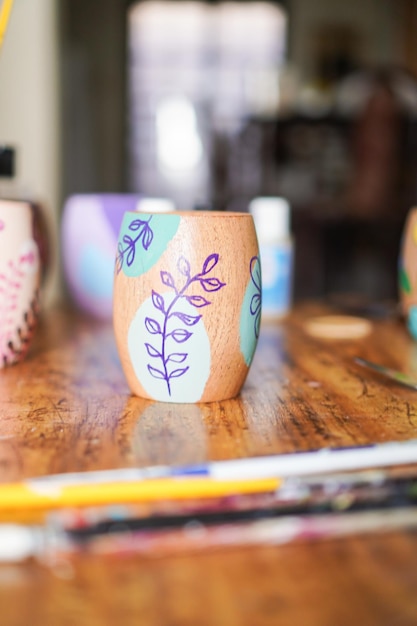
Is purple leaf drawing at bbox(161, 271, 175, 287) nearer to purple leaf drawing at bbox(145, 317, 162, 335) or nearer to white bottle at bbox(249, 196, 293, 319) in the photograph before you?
purple leaf drawing at bbox(145, 317, 162, 335)

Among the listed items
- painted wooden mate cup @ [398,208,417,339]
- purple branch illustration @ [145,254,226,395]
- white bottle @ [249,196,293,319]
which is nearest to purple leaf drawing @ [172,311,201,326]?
purple branch illustration @ [145,254,226,395]

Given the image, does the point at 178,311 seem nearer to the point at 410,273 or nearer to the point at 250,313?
the point at 250,313

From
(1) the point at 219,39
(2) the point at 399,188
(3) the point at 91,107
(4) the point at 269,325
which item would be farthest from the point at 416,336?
(1) the point at 219,39

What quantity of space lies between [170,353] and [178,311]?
1.1 inches

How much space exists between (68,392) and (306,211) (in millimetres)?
2797

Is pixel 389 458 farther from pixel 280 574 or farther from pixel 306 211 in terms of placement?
pixel 306 211

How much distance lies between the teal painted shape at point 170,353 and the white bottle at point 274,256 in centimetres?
41

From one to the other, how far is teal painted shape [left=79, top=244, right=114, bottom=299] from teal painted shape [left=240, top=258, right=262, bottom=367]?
356mm

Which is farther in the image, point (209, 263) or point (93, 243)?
point (93, 243)

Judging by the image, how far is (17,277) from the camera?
52 centimetres

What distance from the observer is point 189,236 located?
42cm

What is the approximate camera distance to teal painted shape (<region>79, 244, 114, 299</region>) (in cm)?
79

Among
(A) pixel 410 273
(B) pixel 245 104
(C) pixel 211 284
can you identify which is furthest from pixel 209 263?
(B) pixel 245 104

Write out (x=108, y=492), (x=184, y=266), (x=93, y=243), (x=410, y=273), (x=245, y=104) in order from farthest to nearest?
(x=245, y=104) → (x=93, y=243) → (x=410, y=273) → (x=184, y=266) → (x=108, y=492)
